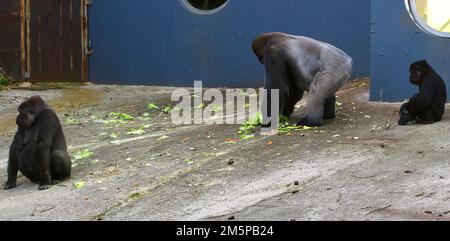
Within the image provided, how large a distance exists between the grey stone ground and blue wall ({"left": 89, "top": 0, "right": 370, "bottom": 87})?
2.86 meters

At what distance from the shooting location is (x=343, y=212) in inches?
243

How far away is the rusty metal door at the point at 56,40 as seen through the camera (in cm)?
1490

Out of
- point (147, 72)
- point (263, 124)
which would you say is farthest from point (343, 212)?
point (147, 72)

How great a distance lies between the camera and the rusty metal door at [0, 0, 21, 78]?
581 inches

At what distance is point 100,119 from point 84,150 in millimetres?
2128

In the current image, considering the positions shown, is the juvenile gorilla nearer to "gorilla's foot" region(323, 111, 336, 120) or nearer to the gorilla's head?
"gorilla's foot" region(323, 111, 336, 120)

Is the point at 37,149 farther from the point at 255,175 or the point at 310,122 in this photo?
the point at 310,122

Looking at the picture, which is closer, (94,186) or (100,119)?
(94,186)

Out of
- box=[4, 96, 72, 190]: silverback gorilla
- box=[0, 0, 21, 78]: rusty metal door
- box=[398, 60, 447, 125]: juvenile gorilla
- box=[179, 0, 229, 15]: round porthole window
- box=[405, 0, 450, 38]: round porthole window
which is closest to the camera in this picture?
box=[4, 96, 72, 190]: silverback gorilla

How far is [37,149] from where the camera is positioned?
8125mm

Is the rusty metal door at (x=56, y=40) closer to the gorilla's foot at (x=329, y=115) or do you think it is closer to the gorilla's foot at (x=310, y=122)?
the gorilla's foot at (x=329, y=115)

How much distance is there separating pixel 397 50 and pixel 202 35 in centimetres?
433

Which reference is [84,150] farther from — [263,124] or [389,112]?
[389,112]

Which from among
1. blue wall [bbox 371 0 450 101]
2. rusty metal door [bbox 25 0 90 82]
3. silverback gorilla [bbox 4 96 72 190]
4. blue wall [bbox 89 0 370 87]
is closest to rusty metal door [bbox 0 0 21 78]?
rusty metal door [bbox 25 0 90 82]
